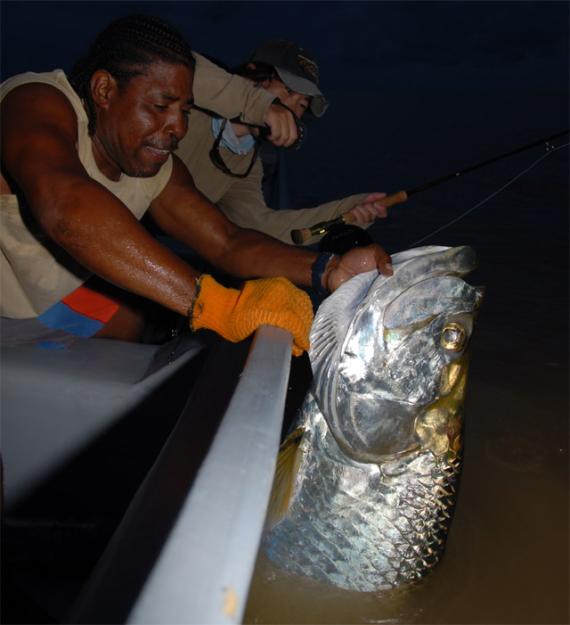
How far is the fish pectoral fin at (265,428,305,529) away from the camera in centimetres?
165

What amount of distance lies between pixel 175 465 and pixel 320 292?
1.16m

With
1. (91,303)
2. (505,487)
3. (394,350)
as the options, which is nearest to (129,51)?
(91,303)

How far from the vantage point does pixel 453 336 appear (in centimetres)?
166

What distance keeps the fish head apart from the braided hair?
2.99 feet

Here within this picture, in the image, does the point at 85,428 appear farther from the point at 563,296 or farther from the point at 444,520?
the point at 563,296

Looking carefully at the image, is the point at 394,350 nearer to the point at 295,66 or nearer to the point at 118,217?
the point at 118,217

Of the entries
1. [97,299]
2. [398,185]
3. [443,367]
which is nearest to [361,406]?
[443,367]

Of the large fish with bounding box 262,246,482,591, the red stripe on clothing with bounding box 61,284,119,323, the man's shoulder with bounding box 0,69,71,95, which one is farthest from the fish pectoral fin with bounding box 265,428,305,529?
the man's shoulder with bounding box 0,69,71,95

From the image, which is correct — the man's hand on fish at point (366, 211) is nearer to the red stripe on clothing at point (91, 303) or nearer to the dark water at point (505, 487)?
the dark water at point (505, 487)

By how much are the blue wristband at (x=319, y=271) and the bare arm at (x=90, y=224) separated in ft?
1.78

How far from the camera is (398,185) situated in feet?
37.2

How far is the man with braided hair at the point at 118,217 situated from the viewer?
1.55 metres

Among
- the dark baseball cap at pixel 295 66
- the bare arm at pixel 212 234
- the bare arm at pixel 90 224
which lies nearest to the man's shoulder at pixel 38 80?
the bare arm at pixel 90 224

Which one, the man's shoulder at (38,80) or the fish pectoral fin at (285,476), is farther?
the man's shoulder at (38,80)
